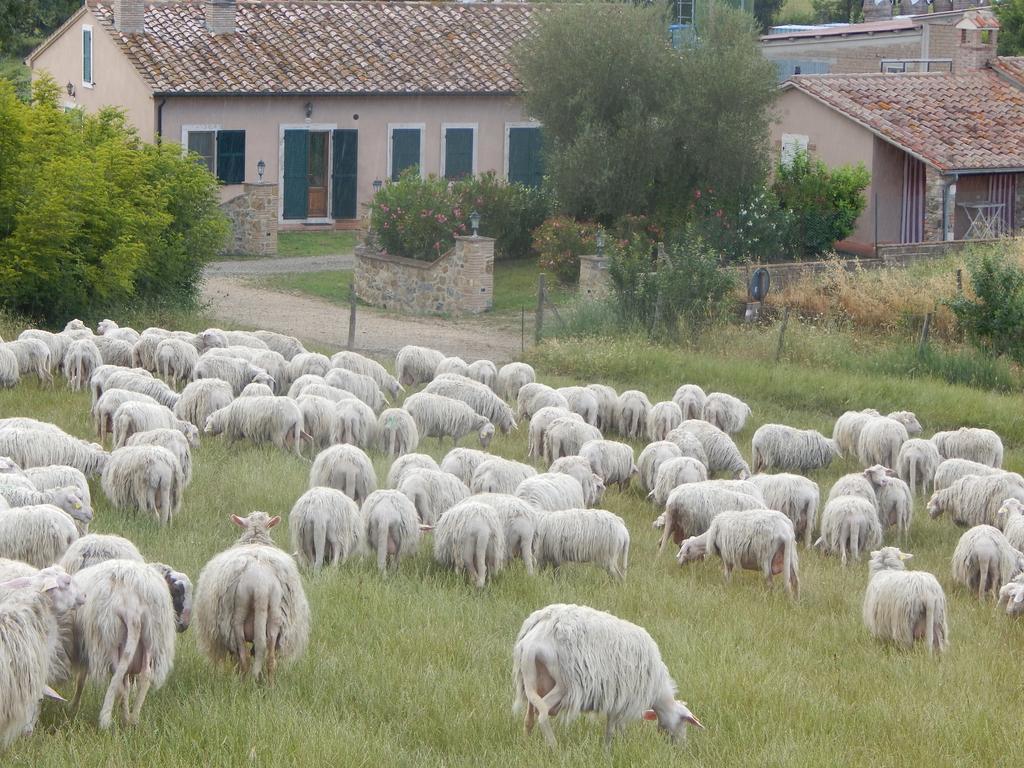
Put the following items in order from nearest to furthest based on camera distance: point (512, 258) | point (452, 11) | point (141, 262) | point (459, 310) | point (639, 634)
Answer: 1. point (639, 634)
2. point (141, 262)
3. point (459, 310)
4. point (512, 258)
5. point (452, 11)

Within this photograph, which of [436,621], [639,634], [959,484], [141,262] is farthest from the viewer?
[141,262]

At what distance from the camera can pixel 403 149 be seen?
116 feet

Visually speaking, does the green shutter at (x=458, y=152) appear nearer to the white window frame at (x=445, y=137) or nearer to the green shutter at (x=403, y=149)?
the white window frame at (x=445, y=137)

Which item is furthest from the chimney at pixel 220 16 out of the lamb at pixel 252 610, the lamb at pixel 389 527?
the lamb at pixel 252 610

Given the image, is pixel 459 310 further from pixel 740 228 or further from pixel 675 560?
pixel 675 560

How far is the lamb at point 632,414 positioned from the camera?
16.2 metres

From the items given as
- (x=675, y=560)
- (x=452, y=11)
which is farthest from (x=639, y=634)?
(x=452, y=11)

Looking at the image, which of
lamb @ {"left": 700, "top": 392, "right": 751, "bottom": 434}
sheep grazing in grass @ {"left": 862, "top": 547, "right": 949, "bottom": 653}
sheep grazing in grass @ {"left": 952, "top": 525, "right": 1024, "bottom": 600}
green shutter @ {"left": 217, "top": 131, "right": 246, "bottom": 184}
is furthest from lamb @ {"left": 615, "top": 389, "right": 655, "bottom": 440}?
green shutter @ {"left": 217, "top": 131, "right": 246, "bottom": 184}

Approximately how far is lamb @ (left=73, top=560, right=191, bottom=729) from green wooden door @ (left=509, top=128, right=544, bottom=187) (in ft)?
98.1

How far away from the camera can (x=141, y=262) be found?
855 inches

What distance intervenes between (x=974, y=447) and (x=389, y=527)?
23.3 ft

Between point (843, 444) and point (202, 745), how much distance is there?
1013 cm

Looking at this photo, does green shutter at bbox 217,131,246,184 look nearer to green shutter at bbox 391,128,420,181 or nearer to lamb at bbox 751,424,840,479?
green shutter at bbox 391,128,420,181

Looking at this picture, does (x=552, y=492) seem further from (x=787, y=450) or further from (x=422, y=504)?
(x=787, y=450)
